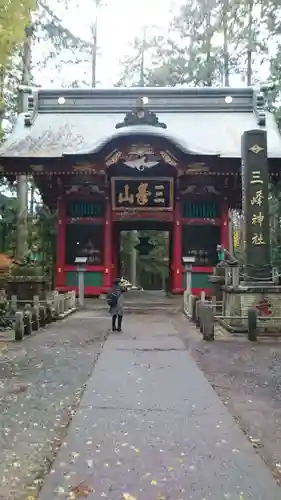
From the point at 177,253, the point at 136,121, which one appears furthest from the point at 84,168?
the point at 177,253

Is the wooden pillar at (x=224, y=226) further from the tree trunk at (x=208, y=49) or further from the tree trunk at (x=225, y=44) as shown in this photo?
the tree trunk at (x=208, y=49)

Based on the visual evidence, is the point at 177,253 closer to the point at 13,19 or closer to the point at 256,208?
the point at 256,208

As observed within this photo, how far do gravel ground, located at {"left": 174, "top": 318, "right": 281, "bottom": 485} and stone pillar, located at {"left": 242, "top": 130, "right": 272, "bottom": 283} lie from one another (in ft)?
7.04

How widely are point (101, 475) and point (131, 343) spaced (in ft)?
18.7

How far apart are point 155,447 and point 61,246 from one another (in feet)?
48.3

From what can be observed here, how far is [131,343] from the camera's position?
8812mm

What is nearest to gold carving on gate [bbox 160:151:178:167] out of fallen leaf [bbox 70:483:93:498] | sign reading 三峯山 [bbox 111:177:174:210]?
sign reading 三峯山 [bbox 111:177:174:210]

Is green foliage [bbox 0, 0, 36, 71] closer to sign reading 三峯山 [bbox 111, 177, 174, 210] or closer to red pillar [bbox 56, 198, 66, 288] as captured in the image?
sign reading 三峯山 [bbox 111, 177, 174, 210]

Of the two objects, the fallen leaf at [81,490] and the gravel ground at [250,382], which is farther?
the gravel ground at [250,382]

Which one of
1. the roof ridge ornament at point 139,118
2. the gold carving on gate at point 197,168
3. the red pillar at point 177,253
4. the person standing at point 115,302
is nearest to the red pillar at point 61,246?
the roof ridge ornament at point 139,118

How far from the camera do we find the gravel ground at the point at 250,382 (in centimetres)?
404

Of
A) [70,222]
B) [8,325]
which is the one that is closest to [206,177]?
[70,222]

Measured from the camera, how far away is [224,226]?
709 inches

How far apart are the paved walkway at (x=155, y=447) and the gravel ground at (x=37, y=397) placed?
0.49 ft
